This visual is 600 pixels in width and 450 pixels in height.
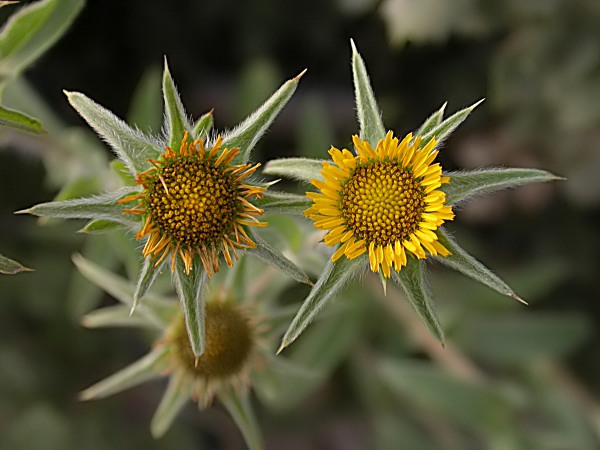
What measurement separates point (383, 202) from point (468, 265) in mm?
183

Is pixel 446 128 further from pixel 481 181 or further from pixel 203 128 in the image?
pixel 203 128

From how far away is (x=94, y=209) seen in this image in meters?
1.17

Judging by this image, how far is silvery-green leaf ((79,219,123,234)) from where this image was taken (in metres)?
1.20

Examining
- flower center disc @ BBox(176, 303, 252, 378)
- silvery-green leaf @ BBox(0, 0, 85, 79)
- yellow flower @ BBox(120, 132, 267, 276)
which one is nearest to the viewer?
yellow flower @ BBox(120, 132, 267, 276)

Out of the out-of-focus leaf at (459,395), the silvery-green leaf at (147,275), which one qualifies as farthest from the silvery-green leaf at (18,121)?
the out-of-focus leaf at (459,395)

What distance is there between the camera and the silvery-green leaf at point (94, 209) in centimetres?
113

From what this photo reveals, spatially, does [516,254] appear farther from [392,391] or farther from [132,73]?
[132,73]

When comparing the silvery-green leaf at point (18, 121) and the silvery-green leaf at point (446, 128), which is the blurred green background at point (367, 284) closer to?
the silvery-green leaf at point (18, 121)

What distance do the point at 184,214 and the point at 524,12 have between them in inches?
62.1

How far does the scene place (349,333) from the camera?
2514mm

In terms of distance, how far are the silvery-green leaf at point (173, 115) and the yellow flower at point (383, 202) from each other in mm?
255

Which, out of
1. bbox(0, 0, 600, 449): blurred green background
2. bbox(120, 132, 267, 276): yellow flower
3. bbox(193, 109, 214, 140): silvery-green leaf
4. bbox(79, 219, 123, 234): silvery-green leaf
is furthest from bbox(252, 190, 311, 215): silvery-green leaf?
bbox(0, 0, 600, 449): blurred green background

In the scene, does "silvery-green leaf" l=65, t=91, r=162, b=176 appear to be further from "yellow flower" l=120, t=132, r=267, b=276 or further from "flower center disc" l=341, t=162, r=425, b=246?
"flower center disc" l=341, t=162, r=425, b=246

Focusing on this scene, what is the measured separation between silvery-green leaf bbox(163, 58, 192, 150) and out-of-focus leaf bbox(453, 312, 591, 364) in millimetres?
1613
